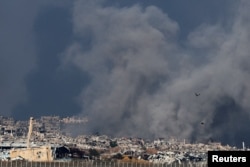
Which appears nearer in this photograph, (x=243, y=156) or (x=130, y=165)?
(x=243, y=156)

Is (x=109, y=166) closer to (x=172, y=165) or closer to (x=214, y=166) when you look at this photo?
(x=172, y=165)

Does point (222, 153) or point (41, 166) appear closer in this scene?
point (222, 153)

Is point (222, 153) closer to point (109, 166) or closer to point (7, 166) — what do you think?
point (109, 166)

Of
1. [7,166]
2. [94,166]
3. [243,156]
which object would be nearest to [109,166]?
[94,166]

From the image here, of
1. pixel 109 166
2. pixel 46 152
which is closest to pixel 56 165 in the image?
pixel 109 166

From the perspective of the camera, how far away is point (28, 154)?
154 m

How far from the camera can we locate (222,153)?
55000 mm

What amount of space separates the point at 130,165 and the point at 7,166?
16.0 m

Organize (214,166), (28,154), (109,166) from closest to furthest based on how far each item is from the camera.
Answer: (214,166), (109,166), (28,154)

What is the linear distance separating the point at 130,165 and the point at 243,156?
29.8 metres

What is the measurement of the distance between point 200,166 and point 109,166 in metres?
12.3

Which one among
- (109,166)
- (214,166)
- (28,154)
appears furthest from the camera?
(28,154)

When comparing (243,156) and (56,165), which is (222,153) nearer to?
(243,156)

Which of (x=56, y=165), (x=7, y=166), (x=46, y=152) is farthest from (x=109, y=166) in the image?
(x=46, y=152)
